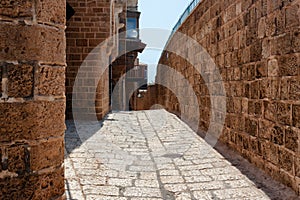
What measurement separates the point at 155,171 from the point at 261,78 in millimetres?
1751

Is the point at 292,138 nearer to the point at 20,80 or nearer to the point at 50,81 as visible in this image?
the point at 50,81

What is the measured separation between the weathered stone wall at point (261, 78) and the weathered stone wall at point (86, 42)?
342 centimetres

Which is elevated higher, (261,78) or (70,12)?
(70,12)

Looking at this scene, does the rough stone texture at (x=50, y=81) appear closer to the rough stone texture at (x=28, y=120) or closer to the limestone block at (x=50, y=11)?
the rough stone texture at (x=28, y=120)

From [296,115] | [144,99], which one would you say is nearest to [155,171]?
[296,115]

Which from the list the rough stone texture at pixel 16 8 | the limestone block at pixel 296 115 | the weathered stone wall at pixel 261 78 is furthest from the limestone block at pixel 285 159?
the rough stone texture at pixel 16 8

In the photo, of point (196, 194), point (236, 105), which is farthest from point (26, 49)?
point (236, 105)

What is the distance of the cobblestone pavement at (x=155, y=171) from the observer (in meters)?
3.03

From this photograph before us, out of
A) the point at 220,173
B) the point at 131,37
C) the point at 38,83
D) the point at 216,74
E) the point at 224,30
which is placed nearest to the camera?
the point at 38,83

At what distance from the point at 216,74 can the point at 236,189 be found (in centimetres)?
286

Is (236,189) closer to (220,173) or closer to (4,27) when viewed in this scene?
(220,173)

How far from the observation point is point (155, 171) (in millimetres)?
3859

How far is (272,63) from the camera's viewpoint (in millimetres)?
3346

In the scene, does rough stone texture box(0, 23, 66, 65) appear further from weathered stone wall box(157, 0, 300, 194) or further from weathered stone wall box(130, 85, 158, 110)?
weathered stone wall box(130, 85, 158, 110)
